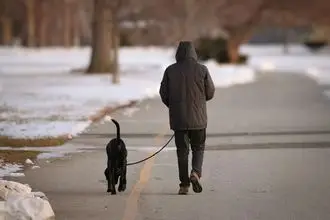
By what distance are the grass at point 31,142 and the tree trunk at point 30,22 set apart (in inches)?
2873

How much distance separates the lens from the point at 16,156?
1284 centimetres

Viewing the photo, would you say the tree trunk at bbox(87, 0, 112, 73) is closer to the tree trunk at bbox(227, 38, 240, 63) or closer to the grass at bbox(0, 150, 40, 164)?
the tree trunk at bbox(227, 38, 240, 63)

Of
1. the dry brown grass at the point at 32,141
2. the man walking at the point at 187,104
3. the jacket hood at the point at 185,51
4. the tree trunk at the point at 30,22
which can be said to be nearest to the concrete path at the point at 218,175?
the man walking at the point at 187,104

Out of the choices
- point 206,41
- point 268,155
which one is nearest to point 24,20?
point 206,41

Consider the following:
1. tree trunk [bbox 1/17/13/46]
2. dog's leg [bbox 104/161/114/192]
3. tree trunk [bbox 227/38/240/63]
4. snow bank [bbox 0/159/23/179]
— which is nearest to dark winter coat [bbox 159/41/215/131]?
dog's leg [bbox 104/161/114/192]

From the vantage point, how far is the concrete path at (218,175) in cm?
870

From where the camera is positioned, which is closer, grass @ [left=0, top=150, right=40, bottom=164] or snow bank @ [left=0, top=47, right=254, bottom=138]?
grass @ [left=0, top=150, right=40, bottom=164]

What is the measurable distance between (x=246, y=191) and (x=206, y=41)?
48673mm

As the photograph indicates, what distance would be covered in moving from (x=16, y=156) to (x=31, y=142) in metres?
1.71

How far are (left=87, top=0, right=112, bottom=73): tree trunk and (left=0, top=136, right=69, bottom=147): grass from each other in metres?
26.3

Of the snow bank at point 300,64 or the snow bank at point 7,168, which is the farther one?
the snow bank at point 300,64

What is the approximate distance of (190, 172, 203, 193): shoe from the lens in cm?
962

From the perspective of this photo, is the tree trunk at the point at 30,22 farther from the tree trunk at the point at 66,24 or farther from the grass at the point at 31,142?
the grass at the point at 31,142

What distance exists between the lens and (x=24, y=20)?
92.2 m
